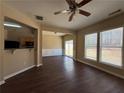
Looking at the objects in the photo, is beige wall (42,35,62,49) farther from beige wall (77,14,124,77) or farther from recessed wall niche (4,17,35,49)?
recessed wall niche (4,17,35,49)

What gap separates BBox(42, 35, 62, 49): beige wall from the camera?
1020 centimetres

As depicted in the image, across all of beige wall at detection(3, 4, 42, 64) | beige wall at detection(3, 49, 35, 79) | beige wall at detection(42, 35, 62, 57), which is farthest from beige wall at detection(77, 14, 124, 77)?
beige wall at detection(42, 35, 62, 57)

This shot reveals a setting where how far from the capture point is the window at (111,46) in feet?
12.8

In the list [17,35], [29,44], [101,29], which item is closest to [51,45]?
[29,44]

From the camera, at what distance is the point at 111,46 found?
4344 millimetres

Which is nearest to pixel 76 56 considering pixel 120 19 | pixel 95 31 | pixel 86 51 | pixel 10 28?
pixel 86 51

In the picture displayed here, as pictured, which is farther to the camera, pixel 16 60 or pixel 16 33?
pixel 16 33

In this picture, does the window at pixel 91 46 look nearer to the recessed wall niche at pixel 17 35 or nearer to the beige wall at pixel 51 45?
the recessed wall niche at pixel 17 35

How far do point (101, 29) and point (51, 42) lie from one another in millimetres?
6770

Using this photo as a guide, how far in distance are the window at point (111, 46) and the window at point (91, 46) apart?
0.57 metres

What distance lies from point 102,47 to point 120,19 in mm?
1634

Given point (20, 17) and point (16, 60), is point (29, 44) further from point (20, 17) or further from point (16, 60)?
point (20, 17)

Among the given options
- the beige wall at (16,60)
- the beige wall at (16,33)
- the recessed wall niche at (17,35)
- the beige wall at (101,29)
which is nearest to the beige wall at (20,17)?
the recessed wall niche at (17,35)

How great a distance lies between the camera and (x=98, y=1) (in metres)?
2.72
